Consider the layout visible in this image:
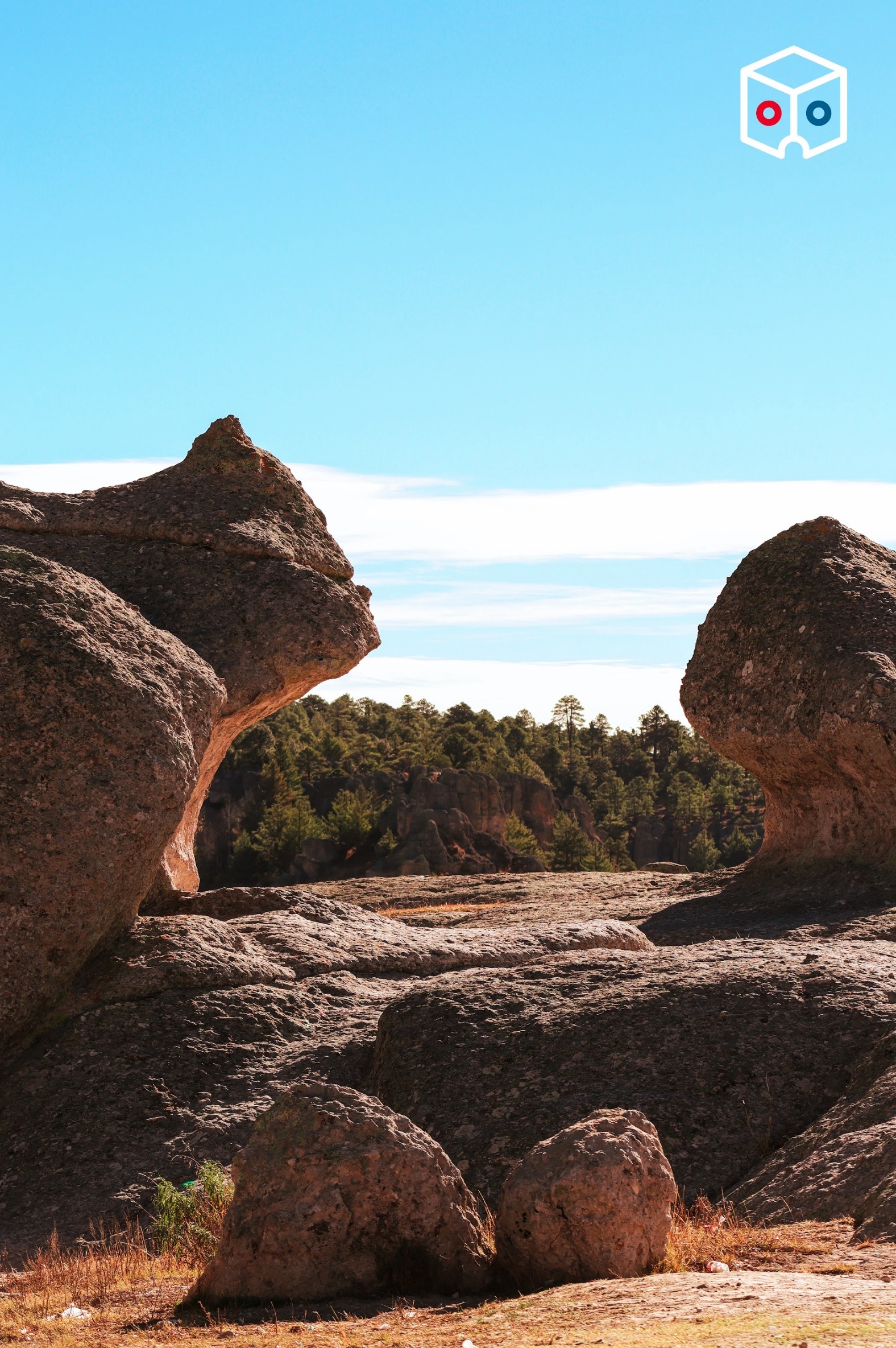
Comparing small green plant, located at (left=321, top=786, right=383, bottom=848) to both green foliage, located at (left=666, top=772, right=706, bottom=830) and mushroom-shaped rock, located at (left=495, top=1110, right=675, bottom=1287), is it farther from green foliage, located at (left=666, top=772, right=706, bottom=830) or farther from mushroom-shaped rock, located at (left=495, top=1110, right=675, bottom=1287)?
mushroom-shaped rock, located at (left=495, top=1110, right=675, bottom=1287)

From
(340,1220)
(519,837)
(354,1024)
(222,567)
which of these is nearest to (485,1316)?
(340,1220)

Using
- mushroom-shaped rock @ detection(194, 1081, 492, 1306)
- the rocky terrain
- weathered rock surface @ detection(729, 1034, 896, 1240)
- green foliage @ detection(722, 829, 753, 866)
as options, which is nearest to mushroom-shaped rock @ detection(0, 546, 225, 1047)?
the rocky terrain

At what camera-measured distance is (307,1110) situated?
5.76 metres

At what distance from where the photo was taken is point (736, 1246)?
5.61 m

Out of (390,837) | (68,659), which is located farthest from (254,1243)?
(390,837)

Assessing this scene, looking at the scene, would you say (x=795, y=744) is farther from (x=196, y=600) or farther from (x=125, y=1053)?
(x=125, y=1053)

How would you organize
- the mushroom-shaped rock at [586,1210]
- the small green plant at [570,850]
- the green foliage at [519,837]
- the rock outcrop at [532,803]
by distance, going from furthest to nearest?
the rock outcrop at [532,803] < the green foliage at [519,837] < the small green plant at [570,850] < the mushroom-shaped rock at [586,1210]

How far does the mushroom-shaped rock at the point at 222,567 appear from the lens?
12258mm

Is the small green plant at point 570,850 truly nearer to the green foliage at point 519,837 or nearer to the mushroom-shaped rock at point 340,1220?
the green foliage at point 519,837

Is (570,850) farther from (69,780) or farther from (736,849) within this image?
(69,780)

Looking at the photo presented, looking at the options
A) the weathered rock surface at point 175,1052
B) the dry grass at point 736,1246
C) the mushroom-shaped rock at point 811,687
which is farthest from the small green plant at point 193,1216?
the mushroom-shaped rock at point 811,687

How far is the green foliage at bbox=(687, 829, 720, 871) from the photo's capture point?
3191 inches

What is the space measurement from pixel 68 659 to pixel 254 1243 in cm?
529

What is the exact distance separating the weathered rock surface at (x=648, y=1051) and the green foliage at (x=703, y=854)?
7285cm
